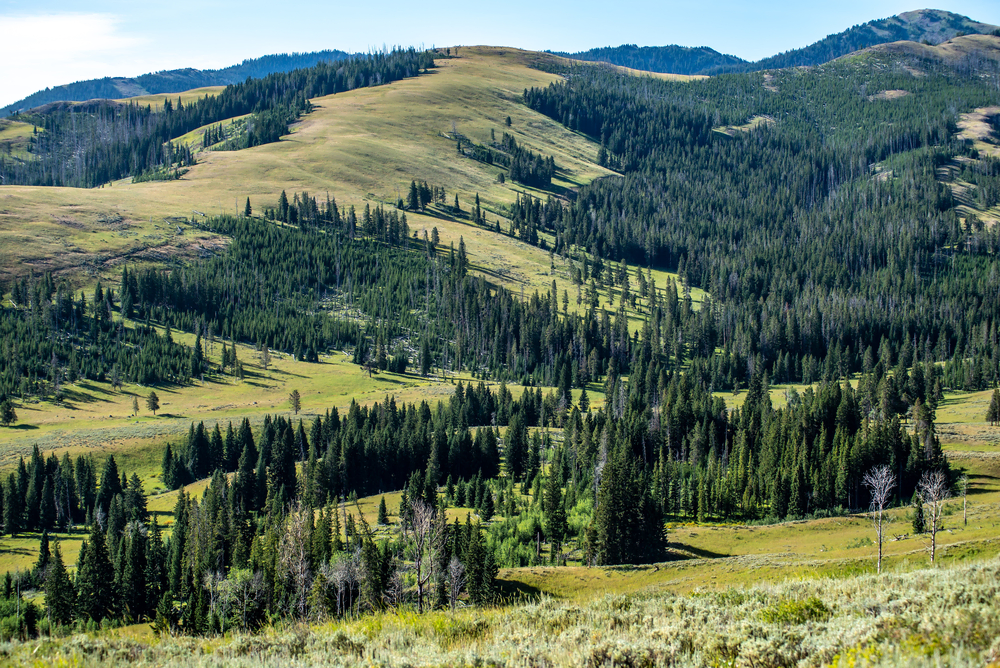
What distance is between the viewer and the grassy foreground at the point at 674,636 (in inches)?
612

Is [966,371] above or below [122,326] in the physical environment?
below

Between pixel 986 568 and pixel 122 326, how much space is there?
19535 centimetres

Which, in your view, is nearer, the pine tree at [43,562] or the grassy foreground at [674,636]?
the grassy foreground at [674,636]

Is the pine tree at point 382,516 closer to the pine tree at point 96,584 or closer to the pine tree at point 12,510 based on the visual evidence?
the pine tree at point 96,584

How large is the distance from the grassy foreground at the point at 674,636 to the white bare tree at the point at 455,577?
3938 centimetres

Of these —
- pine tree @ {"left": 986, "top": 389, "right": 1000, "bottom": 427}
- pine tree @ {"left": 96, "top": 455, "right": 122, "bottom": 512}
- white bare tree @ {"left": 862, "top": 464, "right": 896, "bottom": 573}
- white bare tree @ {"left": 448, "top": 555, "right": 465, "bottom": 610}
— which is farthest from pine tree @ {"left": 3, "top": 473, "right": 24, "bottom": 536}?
pine tree @ {"left": 986, "top": 389, "right": 1000, "bottom": 427}

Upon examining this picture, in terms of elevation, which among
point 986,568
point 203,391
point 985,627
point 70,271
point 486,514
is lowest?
point 486,514

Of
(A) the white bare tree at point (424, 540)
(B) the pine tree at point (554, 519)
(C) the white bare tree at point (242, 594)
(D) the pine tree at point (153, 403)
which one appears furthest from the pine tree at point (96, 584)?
(D) the pine tree at point (153, 403)

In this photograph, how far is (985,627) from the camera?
15.0m

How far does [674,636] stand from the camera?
18391 millimetres

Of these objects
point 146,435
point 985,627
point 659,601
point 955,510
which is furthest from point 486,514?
point 985,627

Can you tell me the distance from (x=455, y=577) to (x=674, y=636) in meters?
48.1

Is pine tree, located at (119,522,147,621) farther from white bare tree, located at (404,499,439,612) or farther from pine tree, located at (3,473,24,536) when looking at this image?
pine tree, located at (3,473,24,536)

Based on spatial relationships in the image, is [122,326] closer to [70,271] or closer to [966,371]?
[70,271]
